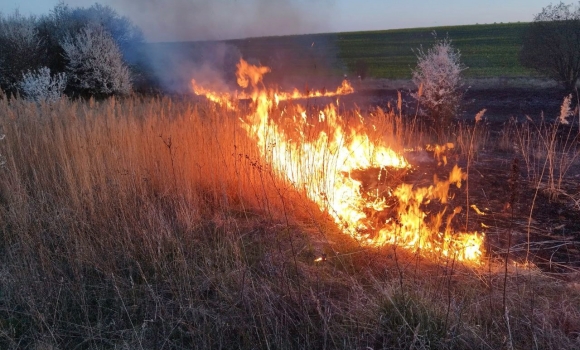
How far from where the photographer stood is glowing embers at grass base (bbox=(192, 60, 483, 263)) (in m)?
4.35

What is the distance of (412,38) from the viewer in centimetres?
5919

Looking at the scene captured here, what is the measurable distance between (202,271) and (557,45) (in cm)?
1648

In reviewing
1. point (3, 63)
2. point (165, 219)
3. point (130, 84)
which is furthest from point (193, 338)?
point (3, 63)

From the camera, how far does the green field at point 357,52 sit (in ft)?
75.1

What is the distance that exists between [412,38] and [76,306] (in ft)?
199

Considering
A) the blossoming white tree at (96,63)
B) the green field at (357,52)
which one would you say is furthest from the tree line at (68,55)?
the green field at (357,52)

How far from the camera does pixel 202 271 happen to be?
361 centimetres

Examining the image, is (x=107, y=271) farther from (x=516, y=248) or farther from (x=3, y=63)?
(x=3, y=63)

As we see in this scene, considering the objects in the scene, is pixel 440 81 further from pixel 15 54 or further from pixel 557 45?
pixel 15 54

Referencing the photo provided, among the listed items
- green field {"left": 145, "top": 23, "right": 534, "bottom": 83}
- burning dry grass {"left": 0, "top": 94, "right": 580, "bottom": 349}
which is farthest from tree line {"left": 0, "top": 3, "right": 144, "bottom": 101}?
burning dry grass {"left": 0, "top": 94, "right": 580, "bottom": 349}

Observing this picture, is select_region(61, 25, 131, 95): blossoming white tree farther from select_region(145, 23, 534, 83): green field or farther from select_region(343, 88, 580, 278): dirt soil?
select_region(343, 88, 580, 278): dirt soil

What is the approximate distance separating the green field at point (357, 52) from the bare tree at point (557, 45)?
7.88ft

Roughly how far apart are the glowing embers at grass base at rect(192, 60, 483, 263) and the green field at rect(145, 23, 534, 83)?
0.87 meters

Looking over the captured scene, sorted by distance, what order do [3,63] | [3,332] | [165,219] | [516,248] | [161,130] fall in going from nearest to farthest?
[3,332] → [516,248] → [165,219] → [161,130] → [3,63]
